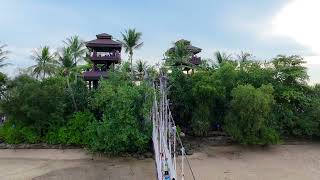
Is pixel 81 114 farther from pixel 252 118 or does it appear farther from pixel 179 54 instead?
pixel 252 118

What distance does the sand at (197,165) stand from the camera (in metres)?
16.3

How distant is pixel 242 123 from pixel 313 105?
16.6ft

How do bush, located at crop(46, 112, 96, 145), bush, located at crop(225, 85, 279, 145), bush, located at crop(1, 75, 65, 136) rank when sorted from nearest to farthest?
1. bush, located at crop(225, 85, 279, 145)
2. bush, located at crop(1, 75, 65, 136)
3. bush, located at crop(46, 112, 96, 145)

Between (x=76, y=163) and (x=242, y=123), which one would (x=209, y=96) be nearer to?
(x=242, y=123)

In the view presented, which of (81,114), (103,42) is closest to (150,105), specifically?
(81,114)

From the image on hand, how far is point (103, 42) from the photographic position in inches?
1030

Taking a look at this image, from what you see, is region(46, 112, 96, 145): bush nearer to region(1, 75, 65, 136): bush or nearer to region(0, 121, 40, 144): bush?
region(1, 75, 65, 136): bush

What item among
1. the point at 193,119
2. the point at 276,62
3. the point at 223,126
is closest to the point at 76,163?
the point at 193,119

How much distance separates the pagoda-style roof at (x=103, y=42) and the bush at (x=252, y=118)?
32.7ft

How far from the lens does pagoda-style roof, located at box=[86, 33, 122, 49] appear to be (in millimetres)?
26000

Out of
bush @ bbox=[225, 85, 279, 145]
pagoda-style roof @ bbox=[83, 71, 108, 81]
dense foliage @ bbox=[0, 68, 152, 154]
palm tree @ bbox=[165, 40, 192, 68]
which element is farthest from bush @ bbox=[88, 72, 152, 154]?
pagoda-style roof @ bbox=[83, 71, 108, 81]

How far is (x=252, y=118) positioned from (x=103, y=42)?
11938 millimetres

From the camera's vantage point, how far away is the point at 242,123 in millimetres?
20328

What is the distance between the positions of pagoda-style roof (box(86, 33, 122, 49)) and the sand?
8.54 meters
